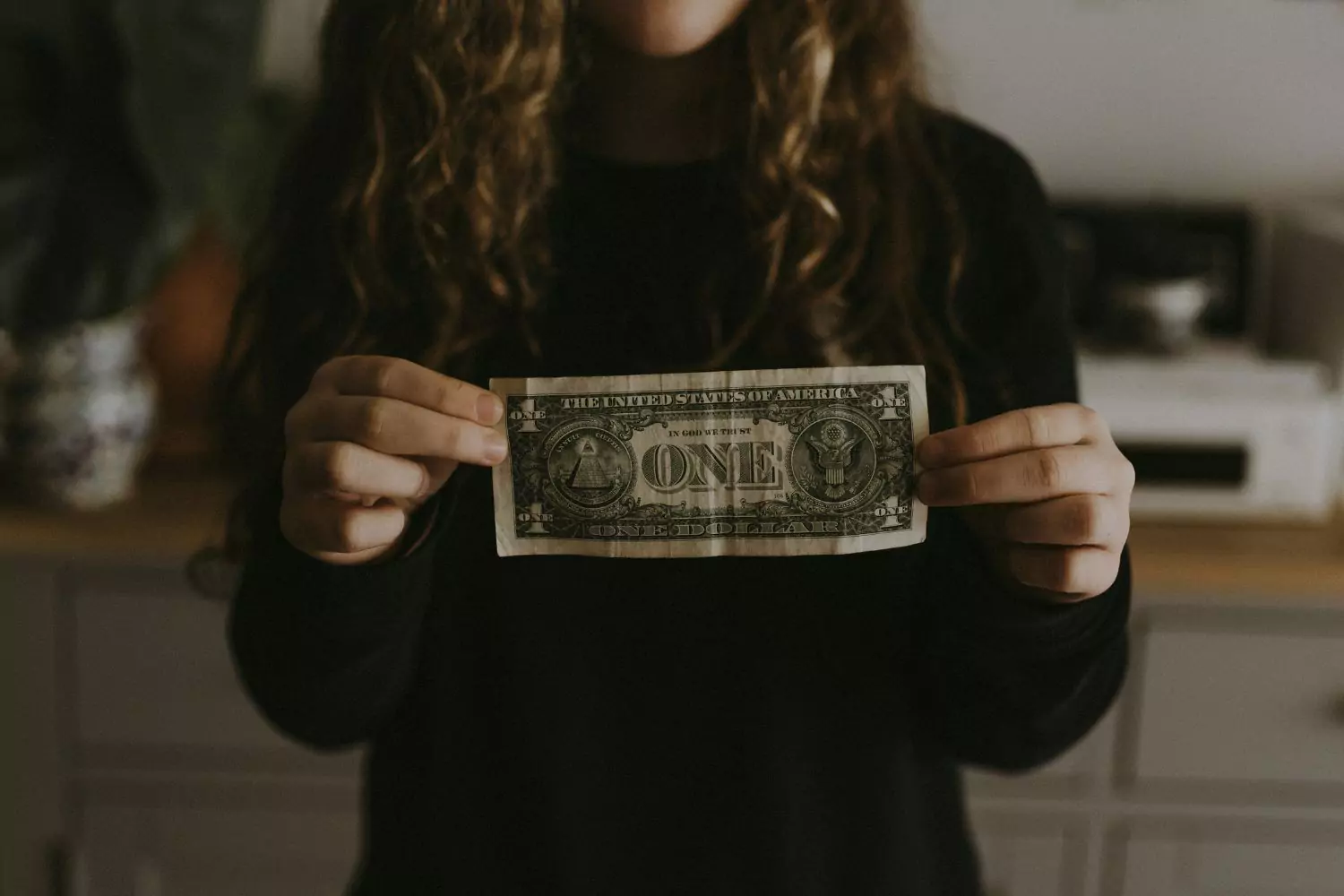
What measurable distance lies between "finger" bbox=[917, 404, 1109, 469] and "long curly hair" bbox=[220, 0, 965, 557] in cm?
11

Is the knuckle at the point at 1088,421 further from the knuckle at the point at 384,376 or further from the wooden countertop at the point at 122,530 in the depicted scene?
the wooden countertop at the point at 122,530

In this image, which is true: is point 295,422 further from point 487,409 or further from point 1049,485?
point 1049,485

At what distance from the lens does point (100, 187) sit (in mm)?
1295

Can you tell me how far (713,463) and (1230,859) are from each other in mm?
914

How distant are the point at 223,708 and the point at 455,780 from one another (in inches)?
26.1

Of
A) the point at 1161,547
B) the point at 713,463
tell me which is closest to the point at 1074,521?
the point at 713,463

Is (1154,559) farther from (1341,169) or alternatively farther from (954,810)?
(1341,169)

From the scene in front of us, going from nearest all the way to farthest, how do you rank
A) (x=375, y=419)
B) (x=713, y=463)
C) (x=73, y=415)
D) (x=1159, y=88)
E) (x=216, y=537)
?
(x=375, y=419)
(x=713, y=463)
(x=216, y=537)
(x=73, y=415)
(x=1159, y=88)

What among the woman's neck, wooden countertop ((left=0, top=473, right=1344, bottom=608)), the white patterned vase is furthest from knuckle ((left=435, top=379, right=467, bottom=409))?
the white patterned vase

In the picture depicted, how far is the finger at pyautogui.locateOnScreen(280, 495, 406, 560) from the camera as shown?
66 centimetres

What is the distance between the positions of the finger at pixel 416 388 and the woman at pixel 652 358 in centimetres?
10

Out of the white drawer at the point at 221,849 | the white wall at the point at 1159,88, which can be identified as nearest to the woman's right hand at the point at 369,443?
the white drawer at the point at 221,849

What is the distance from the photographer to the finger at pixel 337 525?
2.17 ft

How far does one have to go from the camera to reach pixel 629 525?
2.41 ft
